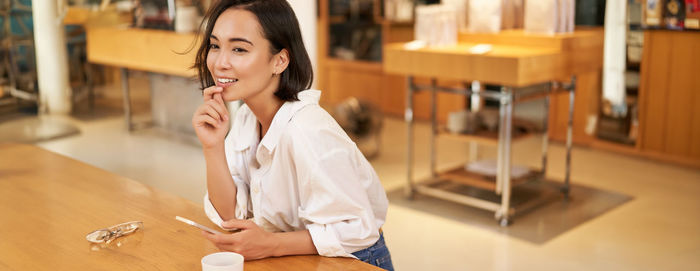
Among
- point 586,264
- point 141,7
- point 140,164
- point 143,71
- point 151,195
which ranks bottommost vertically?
point 586,264

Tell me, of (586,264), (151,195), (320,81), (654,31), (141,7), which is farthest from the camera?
(320,81)

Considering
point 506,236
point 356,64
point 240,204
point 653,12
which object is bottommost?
point 506,236

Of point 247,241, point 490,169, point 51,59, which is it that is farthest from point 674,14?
point 247,241

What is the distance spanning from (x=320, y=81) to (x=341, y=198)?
5669 millimetres

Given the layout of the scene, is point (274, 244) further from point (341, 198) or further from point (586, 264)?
point (586, 264)

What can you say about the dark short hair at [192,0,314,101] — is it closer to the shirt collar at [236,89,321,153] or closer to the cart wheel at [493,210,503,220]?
the shirt collar at [236,89,321,153]

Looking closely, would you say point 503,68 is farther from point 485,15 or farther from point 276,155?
point 276,155

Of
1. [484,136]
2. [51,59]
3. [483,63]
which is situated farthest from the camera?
[484,136]

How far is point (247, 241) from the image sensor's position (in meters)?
1.25

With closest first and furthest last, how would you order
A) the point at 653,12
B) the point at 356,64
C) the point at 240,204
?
the point at 240,204, the point at 653,12, the point at 356,64

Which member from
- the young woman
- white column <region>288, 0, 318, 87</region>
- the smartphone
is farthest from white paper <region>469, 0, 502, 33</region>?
the smartphone

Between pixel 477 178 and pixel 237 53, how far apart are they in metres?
2.63

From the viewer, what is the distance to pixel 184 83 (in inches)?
111

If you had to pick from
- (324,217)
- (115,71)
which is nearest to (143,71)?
(115,71)
